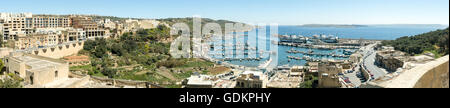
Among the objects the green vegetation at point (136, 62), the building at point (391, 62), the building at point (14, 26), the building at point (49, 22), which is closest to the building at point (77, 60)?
the green vegetation at point (136, 62)

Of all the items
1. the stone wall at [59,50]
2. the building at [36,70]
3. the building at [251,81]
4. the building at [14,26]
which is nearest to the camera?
the building at [36,70]

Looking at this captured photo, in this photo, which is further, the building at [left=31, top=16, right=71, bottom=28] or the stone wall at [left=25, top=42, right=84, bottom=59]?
the building at [left=31, top=16, right=71, bottom=28]

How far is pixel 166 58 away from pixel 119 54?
7.94 feet

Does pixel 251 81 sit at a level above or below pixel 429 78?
below

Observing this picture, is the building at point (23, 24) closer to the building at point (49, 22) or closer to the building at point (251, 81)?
the building at point (49, 22)

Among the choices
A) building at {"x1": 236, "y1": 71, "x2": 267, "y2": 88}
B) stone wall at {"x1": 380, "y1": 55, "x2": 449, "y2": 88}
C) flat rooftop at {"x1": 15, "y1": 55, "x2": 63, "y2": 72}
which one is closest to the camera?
stone wall at {"x1": 380, "y1": 55, "x2": 449, "y2": 88}

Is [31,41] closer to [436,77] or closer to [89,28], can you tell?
[89,28]

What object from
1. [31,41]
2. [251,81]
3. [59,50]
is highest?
[31,41]

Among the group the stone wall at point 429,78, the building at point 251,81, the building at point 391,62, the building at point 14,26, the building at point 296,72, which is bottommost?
the building at point 296,72

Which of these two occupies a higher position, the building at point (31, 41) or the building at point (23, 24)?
the building at point (23, 24)

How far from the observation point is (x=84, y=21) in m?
17.2

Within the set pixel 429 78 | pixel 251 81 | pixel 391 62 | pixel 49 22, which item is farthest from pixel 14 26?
pixel 391 62

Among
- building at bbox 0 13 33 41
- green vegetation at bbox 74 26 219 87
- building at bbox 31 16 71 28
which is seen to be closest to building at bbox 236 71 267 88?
green vegetation at bbox 74 26 219 87

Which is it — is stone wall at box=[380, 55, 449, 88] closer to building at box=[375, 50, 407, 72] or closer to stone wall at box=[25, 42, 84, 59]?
building at box=[375, 50, 407, 72]
